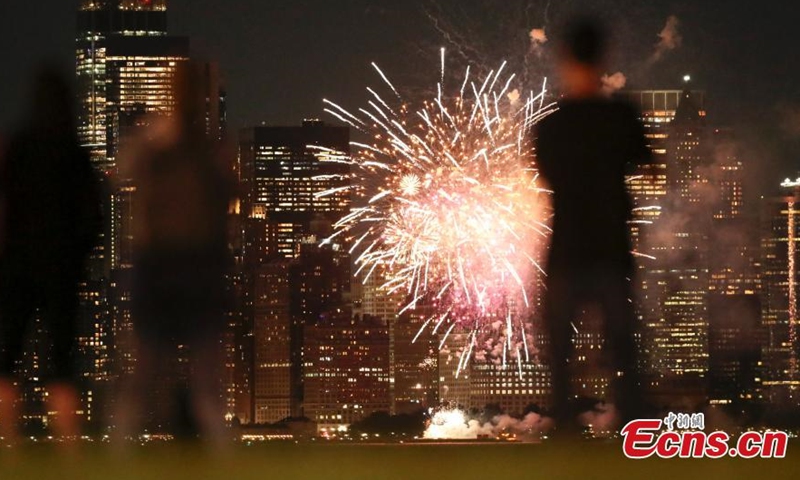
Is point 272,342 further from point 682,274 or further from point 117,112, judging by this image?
point 117,112

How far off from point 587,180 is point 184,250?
2.32 meters

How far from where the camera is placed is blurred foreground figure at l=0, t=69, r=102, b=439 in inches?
320

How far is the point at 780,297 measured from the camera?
4988 cm

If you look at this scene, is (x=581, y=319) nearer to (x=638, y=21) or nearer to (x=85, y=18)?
(x=638, y=21)

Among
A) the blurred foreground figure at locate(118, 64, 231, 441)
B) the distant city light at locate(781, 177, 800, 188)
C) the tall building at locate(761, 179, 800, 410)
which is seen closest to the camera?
the blurred foreground figure at locate(118, 64, 231, 441)

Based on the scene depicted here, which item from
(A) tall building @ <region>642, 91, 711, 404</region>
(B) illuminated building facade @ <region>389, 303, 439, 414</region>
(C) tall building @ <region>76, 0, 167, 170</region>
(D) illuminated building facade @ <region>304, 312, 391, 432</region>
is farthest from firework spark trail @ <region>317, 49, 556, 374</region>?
(D) illuminated building facade @ <region>304, 312, 391, 432</region>

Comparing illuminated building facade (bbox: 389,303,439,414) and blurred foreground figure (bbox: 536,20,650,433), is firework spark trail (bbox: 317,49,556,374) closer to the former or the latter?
blurred foreground figure (bbox: 536,20,650,433)

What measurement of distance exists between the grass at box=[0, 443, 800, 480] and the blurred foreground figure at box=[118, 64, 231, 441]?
0.47 metres

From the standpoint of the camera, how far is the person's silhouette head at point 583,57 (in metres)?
7.02

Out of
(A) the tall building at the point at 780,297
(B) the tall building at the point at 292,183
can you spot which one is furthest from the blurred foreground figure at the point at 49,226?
(B) the tall building at the point at 292,183

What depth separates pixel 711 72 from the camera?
26.4m

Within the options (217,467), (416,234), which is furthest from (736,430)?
(416,234)

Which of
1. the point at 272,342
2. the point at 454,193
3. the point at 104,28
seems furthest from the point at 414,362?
the point at 454,193

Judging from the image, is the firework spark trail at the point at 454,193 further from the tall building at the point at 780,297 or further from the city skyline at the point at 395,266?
the tall building at the point at 780,297
